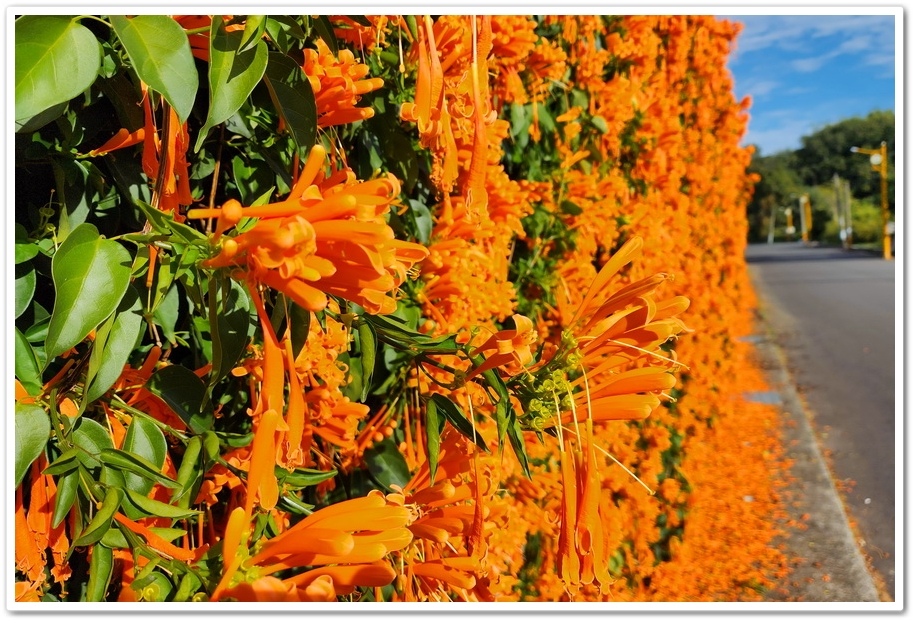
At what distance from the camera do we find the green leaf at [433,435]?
0.85 metres

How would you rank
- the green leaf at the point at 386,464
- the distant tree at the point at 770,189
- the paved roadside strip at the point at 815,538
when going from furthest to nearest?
the distant tree at the point at 770,189 → the paved roadside strip at the point at 815,538 → the green leaf at the point at 386,464

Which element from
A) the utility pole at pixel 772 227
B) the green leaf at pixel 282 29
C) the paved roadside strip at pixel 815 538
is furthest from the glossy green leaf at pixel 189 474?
the utility pole at pixel 772 227

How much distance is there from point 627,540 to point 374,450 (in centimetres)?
202

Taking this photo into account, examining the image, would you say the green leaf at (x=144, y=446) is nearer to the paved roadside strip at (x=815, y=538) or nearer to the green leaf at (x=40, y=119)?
the green leaf at (x=40, y=119)

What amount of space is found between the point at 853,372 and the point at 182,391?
822cm

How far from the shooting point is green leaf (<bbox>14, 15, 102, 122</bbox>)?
24.6 inches

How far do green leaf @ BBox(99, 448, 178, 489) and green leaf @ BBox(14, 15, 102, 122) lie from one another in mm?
304

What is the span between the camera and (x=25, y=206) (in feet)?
2.67

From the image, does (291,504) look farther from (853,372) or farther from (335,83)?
(853,372)

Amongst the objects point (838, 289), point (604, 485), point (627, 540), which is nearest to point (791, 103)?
point (604, 485)

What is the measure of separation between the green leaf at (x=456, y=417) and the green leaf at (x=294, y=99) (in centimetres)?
31

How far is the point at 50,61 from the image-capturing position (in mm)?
635

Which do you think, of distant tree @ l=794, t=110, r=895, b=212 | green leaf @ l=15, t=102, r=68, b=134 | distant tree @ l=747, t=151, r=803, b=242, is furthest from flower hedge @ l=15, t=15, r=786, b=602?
A: distant tree @ l=747, t=151, r=803, b=242

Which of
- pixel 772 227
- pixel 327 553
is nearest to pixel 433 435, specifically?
pixel 327 553
